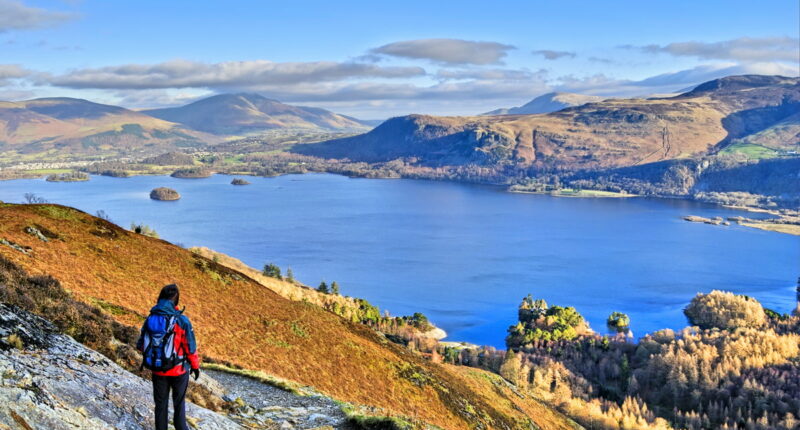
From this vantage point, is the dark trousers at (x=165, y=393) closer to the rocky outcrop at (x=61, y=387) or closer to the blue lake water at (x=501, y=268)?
the rocky outcrop at (x=61, y=387)

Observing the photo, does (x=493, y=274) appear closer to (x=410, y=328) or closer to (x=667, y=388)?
(x=410, y=328)

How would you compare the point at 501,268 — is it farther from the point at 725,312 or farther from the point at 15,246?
the point at 15,246

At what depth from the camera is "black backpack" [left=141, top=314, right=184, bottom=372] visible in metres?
11.1

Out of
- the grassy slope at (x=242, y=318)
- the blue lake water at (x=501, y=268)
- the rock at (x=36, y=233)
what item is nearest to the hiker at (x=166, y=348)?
the grassy slope at (x=242, y=318)

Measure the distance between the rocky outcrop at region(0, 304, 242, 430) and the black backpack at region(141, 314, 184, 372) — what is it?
6.24ft

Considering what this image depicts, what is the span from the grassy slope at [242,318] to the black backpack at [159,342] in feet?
41.1

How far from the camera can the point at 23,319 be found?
14.4m

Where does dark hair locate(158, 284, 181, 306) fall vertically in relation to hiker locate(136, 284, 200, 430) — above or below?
above

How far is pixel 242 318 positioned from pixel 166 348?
17.1 m

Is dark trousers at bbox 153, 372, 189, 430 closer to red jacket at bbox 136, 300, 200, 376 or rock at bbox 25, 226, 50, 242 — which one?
red jacket at bbox 136, 300, 200, 376

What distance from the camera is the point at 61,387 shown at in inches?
481

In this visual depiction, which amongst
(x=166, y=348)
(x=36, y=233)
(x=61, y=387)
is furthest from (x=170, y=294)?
(x=36, y=233)

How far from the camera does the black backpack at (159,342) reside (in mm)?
11109

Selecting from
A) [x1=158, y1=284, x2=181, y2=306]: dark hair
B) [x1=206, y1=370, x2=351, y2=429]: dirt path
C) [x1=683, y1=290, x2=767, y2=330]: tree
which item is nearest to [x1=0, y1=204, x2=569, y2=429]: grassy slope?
[x1=206, y1=370, x2=351, y2=429]: dirt path
